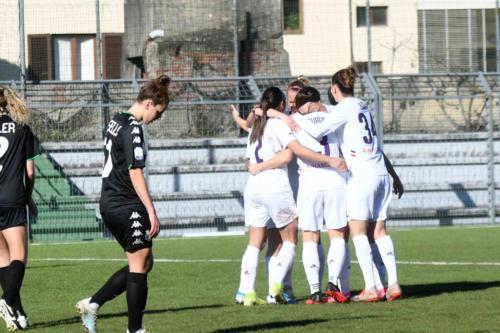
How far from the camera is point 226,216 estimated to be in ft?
78.8

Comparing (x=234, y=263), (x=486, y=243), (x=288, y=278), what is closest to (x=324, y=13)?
(x=486, y=243)

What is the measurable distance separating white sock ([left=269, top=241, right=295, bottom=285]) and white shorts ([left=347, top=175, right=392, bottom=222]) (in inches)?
24.4

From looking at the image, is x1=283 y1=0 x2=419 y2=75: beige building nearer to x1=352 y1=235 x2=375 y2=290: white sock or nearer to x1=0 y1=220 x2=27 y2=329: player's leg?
x1=352 y1=235 x2=375 y2=290: white sock

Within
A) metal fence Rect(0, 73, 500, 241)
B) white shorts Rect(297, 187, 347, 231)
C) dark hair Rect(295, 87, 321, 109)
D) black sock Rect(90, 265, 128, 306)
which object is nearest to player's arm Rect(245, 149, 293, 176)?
white shorts Rect(297, 187, 347, 231)

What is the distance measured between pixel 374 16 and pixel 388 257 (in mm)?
17480

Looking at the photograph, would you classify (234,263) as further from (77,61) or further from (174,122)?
A: (77,61)

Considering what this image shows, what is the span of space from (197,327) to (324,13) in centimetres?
1879

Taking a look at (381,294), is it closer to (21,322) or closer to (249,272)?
(249,272)

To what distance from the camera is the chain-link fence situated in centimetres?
2402

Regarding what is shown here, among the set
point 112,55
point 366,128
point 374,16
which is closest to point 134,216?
point 366,128

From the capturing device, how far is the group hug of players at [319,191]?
1141cm

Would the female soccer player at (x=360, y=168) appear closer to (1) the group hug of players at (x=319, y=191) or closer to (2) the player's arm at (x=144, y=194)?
(1) the group hug of players at (x=319, y=191)

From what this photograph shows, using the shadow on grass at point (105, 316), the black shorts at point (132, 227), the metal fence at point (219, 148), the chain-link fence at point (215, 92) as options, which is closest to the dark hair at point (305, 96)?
the shadow on grass at point (105, 316)

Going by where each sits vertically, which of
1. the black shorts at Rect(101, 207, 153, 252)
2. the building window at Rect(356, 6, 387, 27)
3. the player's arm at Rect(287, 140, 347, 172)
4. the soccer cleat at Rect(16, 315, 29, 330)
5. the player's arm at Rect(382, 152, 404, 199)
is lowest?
the soccer cleat at Rect(16, 315, 29, 330)
